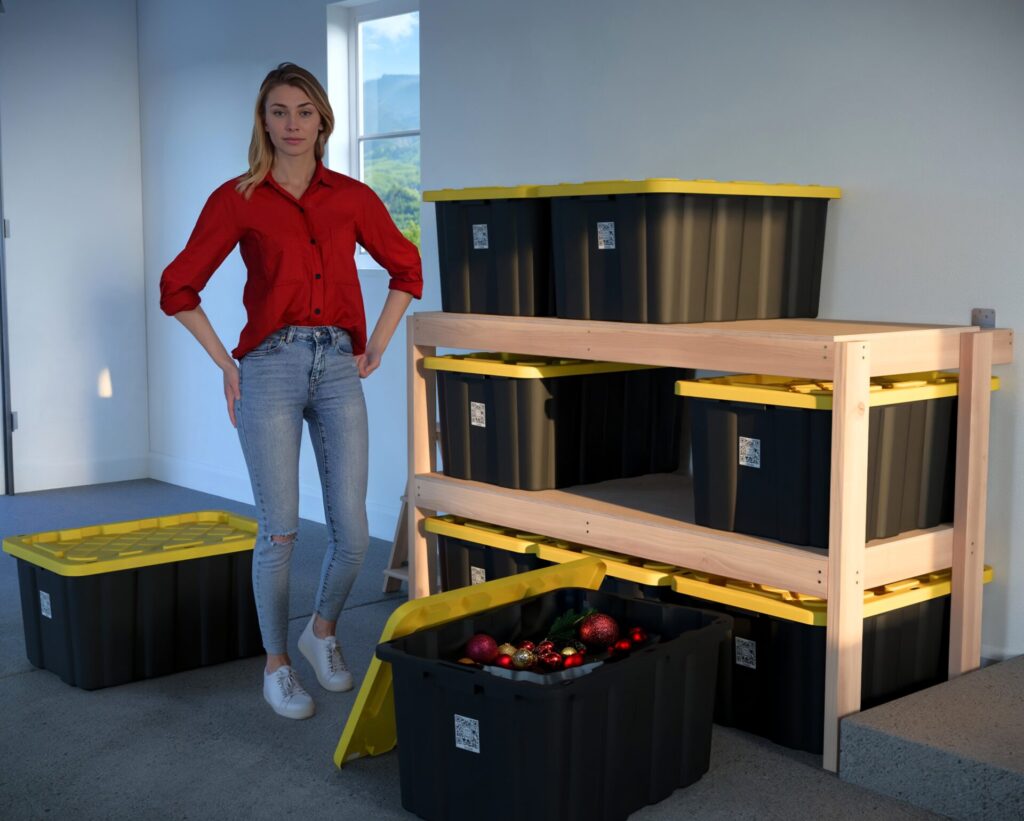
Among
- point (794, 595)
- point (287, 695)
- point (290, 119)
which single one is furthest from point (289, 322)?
point (794, 595)

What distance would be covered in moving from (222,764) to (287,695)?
0.30 metres

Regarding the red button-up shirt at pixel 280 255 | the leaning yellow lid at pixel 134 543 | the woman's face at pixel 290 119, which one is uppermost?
the woman's face at pixel 290 119

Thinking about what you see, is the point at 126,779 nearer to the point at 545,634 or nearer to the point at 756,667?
the point at 545,634

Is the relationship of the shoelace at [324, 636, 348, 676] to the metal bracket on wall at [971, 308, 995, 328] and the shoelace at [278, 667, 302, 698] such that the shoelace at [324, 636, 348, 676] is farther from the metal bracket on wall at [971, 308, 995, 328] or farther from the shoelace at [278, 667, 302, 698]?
the metal bracket on wall at [971, 308, 995, 328]

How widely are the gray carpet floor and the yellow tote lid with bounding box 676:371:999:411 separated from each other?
2.56 feet

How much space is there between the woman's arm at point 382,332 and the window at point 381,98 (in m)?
1.71

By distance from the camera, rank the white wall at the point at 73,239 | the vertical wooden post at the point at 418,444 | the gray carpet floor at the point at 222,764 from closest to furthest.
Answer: the gray carpet floor at the point at 222,764 → the vertical wooden post at the point at 418,444 → the white wall at the point at 73,239

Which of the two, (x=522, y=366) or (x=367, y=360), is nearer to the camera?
(x=367, y=360)

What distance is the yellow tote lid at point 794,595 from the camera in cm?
263

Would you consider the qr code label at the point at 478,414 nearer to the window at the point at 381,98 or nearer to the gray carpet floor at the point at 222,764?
the gray carpet floor at the point at 222,764

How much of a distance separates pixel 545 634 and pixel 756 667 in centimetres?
48

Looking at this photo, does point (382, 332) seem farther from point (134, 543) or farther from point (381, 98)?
point (381, 98)

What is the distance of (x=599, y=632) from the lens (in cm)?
259

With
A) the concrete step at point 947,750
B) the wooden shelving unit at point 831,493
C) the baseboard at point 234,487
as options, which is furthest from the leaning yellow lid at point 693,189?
the baseboard at point 234,487
